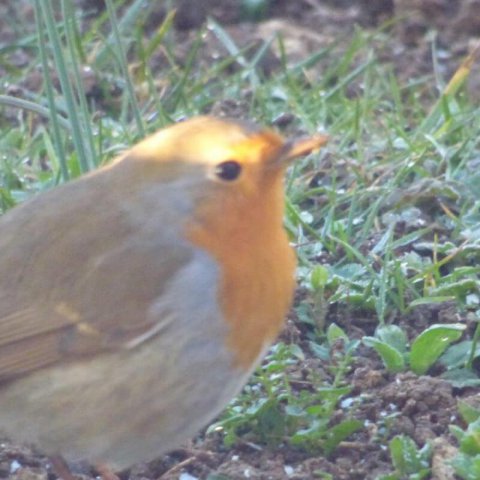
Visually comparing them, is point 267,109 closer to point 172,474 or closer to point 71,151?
point 71,151

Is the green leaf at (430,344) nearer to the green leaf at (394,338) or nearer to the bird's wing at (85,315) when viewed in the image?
the green leaf at (394,338)

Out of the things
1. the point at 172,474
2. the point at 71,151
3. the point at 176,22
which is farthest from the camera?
the point at 176,22

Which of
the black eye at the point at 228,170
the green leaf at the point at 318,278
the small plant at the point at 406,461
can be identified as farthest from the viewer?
the green leaf at the point at 318,278

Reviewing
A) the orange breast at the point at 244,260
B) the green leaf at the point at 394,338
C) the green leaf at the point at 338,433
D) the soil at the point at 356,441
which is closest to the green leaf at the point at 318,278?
the soil at the point at 356,441

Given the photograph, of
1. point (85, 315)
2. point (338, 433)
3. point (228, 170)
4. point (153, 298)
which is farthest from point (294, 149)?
point (338, 433)

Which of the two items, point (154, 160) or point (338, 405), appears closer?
point (154, 160)

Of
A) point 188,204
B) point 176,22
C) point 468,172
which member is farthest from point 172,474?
point 176,22
